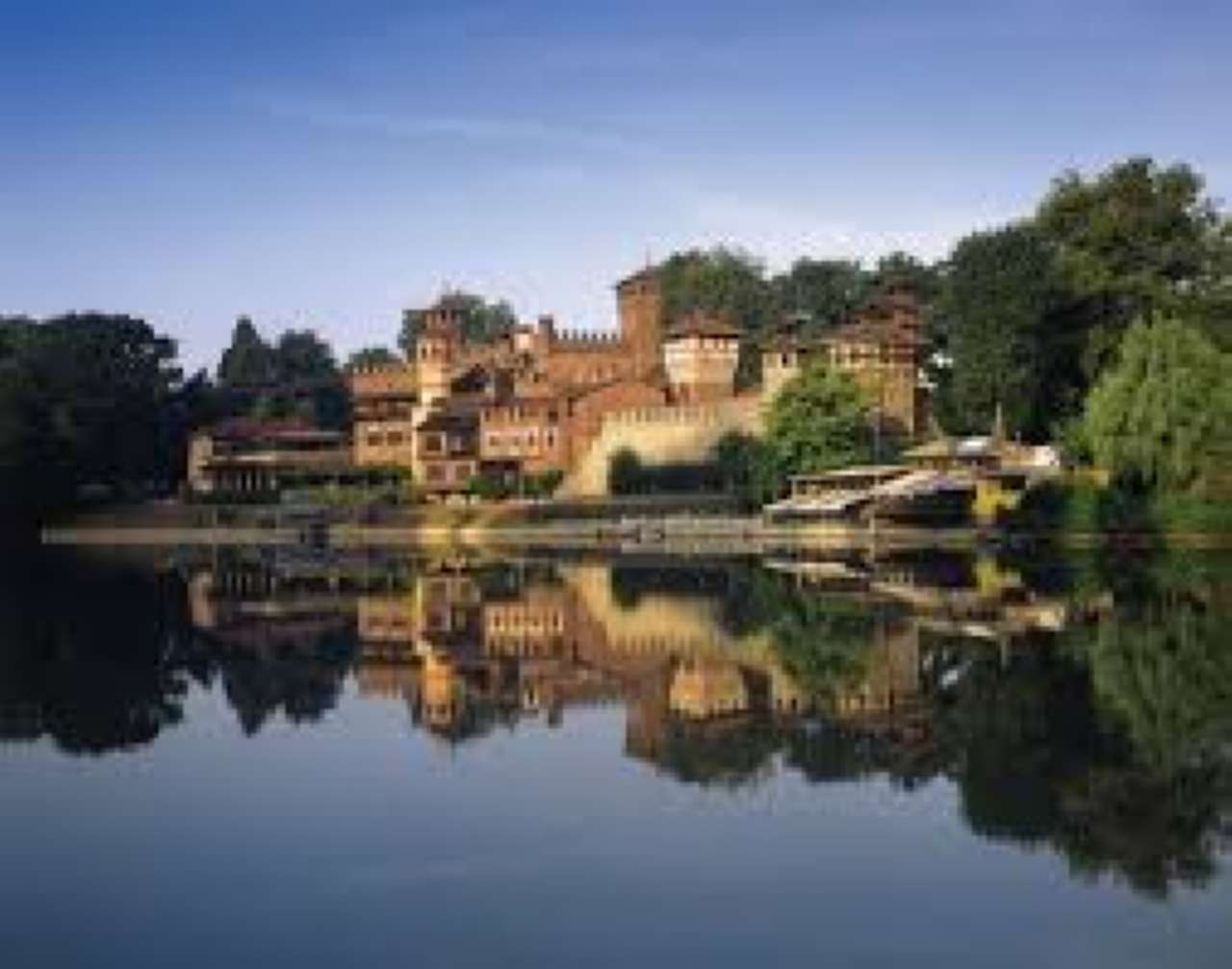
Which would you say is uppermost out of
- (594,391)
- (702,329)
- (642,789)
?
(702,329)

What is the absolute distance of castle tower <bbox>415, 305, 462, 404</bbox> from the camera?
10569cm

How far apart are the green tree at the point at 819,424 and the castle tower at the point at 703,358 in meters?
15.2

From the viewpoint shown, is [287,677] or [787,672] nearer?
[787,672]

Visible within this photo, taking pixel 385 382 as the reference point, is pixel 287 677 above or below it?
below

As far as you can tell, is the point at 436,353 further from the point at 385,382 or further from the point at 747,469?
the point at 747,469

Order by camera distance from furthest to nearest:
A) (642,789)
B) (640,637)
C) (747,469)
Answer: (747,469) → (640,637) → (642,789)

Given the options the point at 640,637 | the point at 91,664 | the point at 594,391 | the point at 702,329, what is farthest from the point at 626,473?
the point at 91,664

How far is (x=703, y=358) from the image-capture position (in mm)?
91250

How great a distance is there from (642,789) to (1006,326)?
48940mm

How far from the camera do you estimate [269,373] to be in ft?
481

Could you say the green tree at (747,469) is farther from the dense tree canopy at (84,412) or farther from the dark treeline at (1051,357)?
the dense tree canopy at (84,412)

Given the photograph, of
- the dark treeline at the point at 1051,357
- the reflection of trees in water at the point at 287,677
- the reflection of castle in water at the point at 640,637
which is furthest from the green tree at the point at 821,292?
the reflection of trees in water at the point at 287,677

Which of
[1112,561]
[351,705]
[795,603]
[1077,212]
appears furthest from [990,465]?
→ [351,705]

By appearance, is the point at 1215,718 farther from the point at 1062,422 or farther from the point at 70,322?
the point at 70,322
